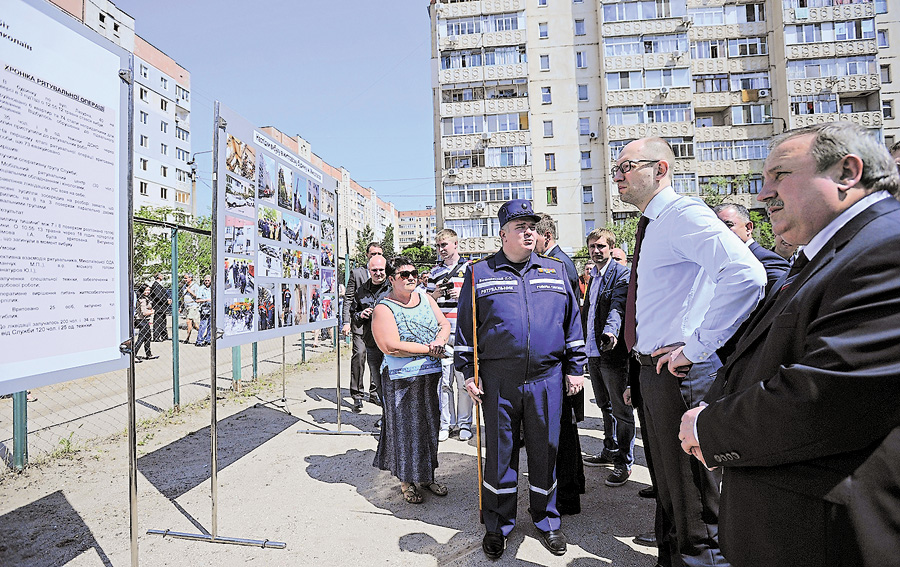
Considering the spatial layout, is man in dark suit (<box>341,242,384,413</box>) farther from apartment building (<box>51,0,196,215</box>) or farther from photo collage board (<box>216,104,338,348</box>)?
apartment building (<box>51,0,196,215</box>)

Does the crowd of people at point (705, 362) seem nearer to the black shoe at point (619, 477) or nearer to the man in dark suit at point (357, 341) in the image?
the black shoe at point (619, 477)

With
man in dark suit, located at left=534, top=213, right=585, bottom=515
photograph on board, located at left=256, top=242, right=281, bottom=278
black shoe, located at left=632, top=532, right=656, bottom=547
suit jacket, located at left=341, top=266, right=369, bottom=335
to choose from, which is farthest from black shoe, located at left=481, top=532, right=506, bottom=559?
suit jacket, located at left=341, top=266, right=369, bottom=335

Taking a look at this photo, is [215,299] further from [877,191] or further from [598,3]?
[598,3]

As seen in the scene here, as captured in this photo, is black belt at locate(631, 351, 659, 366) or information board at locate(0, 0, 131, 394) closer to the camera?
information board at locate(0, 0, 131, 394)

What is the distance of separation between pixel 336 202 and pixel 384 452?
140 inches

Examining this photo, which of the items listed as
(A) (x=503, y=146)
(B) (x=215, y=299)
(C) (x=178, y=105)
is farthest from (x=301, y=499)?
(C) (x=178, y=105)

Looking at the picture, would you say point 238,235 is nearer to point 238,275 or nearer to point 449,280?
point 238,275

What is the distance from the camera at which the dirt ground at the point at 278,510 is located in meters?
3.52

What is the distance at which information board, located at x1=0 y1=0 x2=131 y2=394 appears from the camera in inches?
88.0

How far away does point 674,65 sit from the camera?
123 feet

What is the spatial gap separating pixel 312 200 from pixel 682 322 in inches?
171

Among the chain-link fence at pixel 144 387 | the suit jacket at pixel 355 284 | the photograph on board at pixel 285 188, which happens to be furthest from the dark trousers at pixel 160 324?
the photograph on board at pixel 285 188

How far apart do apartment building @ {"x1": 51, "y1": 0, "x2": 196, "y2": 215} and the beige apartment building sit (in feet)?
93.8

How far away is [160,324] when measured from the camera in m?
12.3
